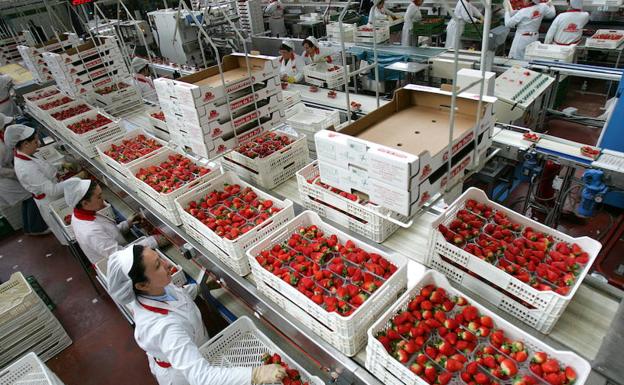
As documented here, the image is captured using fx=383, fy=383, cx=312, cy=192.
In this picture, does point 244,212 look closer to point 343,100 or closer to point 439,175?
point 439,175

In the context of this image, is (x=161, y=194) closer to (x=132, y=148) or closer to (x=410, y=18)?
(x=132, y=148)

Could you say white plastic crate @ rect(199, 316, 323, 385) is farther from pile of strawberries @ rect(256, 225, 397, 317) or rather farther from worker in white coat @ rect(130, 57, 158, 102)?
worker in white coat @ rect(130, 57, 158, 102)

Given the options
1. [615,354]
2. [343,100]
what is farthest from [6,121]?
[615,354]

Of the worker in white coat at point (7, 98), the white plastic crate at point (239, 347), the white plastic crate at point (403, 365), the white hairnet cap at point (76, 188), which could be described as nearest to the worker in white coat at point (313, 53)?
the white hairnet cap at point (76, 188)

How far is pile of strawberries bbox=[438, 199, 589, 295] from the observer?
1959 mm

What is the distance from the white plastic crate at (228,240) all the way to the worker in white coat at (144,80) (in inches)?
138

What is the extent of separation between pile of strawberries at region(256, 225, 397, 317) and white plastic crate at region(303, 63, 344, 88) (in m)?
3.48

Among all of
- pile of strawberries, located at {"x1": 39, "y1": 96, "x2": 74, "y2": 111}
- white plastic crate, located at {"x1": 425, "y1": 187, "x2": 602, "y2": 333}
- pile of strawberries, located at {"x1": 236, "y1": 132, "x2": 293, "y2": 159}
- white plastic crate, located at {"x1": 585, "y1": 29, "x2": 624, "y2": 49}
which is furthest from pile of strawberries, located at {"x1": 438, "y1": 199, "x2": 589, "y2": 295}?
white plastic crate, located at {"x1": 585, "y1": 29, "x2": 624, "y2": 49}

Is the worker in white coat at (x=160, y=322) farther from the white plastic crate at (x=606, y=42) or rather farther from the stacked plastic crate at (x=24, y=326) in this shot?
the white plastic crate at (x=606, y=42)

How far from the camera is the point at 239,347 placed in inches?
106

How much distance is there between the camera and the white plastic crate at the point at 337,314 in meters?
1.92

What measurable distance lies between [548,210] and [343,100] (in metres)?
2.84

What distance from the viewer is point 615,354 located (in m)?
1.43

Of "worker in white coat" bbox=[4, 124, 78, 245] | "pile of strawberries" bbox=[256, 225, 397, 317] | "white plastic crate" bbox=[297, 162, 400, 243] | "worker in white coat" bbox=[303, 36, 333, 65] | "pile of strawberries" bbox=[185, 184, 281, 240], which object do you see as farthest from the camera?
"worker in white coat" bbox=[303, 36, 333, 65]
